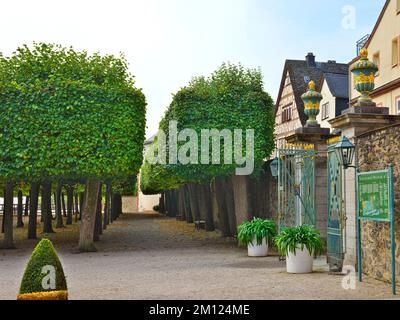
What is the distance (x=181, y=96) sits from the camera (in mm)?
22375

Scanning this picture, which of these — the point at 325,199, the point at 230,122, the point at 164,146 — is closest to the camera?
the point at 325,199

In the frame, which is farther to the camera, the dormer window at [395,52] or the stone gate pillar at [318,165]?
the dormer window at [395,52]

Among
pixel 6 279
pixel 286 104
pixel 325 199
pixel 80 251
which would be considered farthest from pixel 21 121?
pixel 286 104

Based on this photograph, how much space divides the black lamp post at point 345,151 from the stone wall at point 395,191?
0.36 m

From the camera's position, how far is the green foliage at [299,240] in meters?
13.8

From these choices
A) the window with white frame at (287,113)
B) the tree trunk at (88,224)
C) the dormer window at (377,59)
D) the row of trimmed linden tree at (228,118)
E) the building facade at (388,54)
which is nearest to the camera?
the tree trunk at (88,224)

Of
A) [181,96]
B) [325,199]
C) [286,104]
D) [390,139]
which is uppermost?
[286,104]

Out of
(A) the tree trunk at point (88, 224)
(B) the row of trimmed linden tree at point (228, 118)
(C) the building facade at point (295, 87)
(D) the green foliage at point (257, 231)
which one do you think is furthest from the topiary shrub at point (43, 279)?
(C) the building facade at point (295, 87)

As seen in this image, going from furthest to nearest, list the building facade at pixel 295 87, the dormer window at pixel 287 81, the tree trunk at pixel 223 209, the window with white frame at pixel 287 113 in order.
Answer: the dormer window at pixel 287 81, the window with white frame at pixel 287 113, the building facade at pixel 295 87, the tree trunk at pixel 223 209

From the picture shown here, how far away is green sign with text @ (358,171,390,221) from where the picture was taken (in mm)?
10719

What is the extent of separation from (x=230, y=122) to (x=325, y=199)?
19.5ft

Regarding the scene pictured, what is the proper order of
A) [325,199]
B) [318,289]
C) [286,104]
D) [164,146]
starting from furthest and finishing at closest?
[286,104], [164,146], [325,199], [318,289]

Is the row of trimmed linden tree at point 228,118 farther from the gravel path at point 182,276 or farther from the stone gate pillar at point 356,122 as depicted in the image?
the stone gate pillar at point 356,122

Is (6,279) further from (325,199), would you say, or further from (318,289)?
(325,199)
